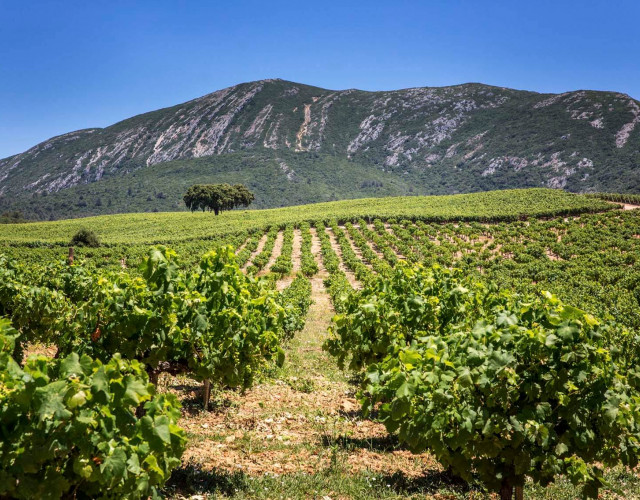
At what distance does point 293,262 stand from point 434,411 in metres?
41.1

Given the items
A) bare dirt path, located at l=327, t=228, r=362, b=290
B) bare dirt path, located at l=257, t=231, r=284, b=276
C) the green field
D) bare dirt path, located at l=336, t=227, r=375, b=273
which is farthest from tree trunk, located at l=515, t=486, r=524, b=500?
the green field

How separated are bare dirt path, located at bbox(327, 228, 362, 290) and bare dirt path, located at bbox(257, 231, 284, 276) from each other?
6.74 meters

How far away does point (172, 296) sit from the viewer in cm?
633

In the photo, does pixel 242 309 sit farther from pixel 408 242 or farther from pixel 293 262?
pixel 408 242

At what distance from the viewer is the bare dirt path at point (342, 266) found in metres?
36.1

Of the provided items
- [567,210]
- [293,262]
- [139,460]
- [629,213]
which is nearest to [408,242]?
[293,262]

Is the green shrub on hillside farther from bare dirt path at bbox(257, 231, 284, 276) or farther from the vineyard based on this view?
the vineyard

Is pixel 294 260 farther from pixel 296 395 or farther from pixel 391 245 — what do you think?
pixel 296 395

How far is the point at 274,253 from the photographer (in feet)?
167

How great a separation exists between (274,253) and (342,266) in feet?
34.1

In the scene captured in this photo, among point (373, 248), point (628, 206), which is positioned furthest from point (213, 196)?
point (628, 206)

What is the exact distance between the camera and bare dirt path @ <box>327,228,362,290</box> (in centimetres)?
3607

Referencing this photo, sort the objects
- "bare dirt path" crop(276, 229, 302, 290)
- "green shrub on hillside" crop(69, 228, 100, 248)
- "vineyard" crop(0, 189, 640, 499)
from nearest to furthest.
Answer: "vineyard" crop(0, 189, 640, 499) → "bare dirt path" crop(276, 229, 302, 290) → "green shrub on hillside" crop(69, 228, 100, 248)

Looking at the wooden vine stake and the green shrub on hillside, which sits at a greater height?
the green shrub on hillside
